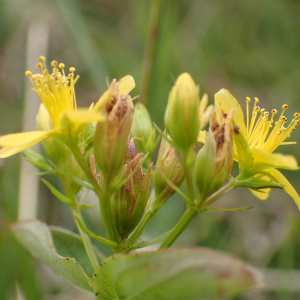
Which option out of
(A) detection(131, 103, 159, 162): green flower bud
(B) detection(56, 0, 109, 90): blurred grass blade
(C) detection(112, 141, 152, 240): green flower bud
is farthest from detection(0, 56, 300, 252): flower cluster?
(B) detection(56, 0, 109, 90): blurred grass blade

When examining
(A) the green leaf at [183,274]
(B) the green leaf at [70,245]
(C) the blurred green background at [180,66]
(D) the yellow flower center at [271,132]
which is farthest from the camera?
(C) the blurred green background at [180,66]

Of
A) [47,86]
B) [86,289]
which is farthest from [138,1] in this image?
[86,289]

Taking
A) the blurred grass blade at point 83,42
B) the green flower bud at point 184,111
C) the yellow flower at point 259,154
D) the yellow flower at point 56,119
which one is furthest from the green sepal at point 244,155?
the blurred grass blade at point 83,42

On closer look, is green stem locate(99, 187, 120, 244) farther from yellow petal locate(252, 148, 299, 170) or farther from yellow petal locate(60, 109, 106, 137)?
yellow petal locate(252, 148, 299, 170)

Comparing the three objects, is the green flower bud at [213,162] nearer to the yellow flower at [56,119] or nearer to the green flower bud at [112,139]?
the green flower bud at [112,139]

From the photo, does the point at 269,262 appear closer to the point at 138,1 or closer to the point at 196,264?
the point at 196,264

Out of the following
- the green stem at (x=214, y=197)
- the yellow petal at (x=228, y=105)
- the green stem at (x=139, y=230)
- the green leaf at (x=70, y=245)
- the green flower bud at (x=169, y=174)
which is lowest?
the green leaf at (x=70, y=245)

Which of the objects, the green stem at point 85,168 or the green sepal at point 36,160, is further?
the green sepal at point 36,160
